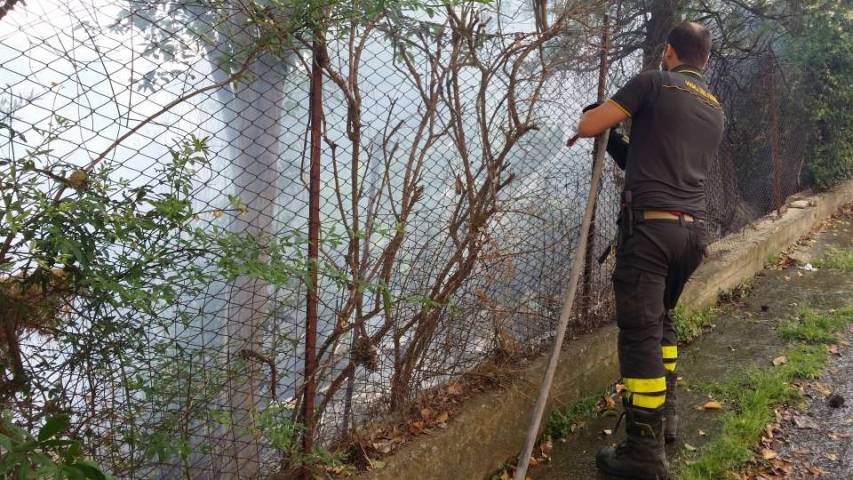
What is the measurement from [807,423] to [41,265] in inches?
154

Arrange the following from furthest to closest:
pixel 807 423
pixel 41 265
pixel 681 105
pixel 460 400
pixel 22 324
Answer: pixel 807 423 → pixel 460 400 → pixel 681 105 → pixel 22 324 → pixel 41 265

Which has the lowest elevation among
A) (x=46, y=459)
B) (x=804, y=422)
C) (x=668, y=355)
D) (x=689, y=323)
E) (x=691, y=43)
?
(x=804, y=422)

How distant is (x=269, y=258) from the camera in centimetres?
227

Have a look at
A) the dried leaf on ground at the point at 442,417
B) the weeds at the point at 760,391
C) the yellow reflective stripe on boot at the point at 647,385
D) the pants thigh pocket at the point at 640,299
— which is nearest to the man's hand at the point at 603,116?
the pants thigh pocket at the point at 640,299

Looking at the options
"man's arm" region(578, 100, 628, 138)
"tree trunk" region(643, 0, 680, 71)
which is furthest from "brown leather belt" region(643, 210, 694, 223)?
"tree trunk" region(643, 0, 680, 71)

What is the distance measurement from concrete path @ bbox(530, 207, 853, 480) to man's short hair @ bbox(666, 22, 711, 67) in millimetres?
2058

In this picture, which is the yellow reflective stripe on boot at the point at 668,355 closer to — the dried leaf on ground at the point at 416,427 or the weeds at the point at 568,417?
the weeds at the point at 568,417

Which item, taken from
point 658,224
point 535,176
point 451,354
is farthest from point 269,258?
point 535,176

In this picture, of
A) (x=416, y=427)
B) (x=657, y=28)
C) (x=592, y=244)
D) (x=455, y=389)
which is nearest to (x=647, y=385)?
(x=455, y=389)

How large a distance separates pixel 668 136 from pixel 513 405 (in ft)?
5.29

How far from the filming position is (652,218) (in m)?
3.26

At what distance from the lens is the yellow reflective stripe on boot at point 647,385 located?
10.7 feet

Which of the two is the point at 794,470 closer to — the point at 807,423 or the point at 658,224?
the point at 807,423

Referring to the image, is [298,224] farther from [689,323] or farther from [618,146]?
[689,323]
